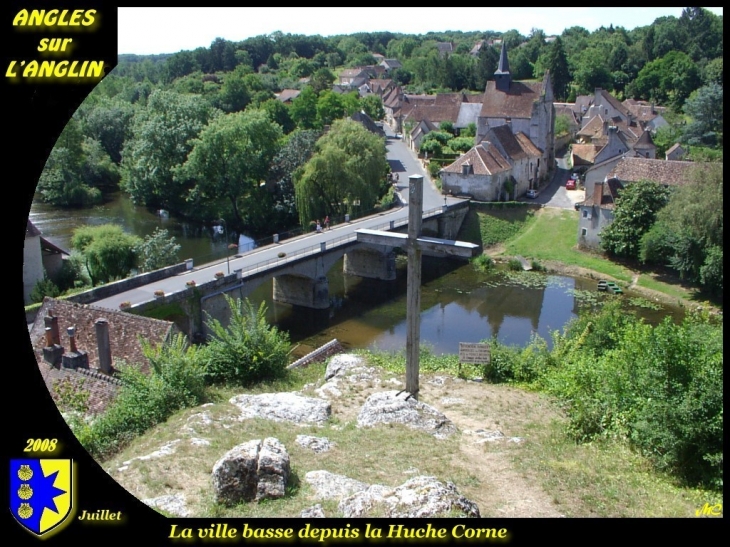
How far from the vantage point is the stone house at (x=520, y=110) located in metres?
62.9

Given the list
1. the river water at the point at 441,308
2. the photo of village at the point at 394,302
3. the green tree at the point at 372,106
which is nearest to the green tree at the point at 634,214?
the photo of village at the point at 394,302

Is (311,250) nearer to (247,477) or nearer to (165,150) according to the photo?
(165,150)

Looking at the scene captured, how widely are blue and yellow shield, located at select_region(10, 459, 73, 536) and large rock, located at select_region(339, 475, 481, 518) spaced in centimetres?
387

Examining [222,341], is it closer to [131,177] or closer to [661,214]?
[661,214]

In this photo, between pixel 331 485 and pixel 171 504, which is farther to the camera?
pixel 331 485

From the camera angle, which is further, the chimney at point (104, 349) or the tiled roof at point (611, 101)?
the tiled roof at point (611, 101)

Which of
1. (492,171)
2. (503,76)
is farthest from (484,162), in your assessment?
(503,76)

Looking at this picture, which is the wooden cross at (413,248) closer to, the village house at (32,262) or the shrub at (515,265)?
the village house at (32,262)

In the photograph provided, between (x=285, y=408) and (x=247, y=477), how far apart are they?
18.9 ft

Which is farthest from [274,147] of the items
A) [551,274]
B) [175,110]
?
[551,274]

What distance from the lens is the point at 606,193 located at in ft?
152

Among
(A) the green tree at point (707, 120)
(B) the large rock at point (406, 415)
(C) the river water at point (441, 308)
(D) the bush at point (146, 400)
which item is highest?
(A) the green tree at point (707, 120)

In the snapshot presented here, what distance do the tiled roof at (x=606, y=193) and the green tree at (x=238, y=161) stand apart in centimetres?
2412

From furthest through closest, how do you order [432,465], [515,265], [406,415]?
[515,265] < [406,415] < [432,465]
